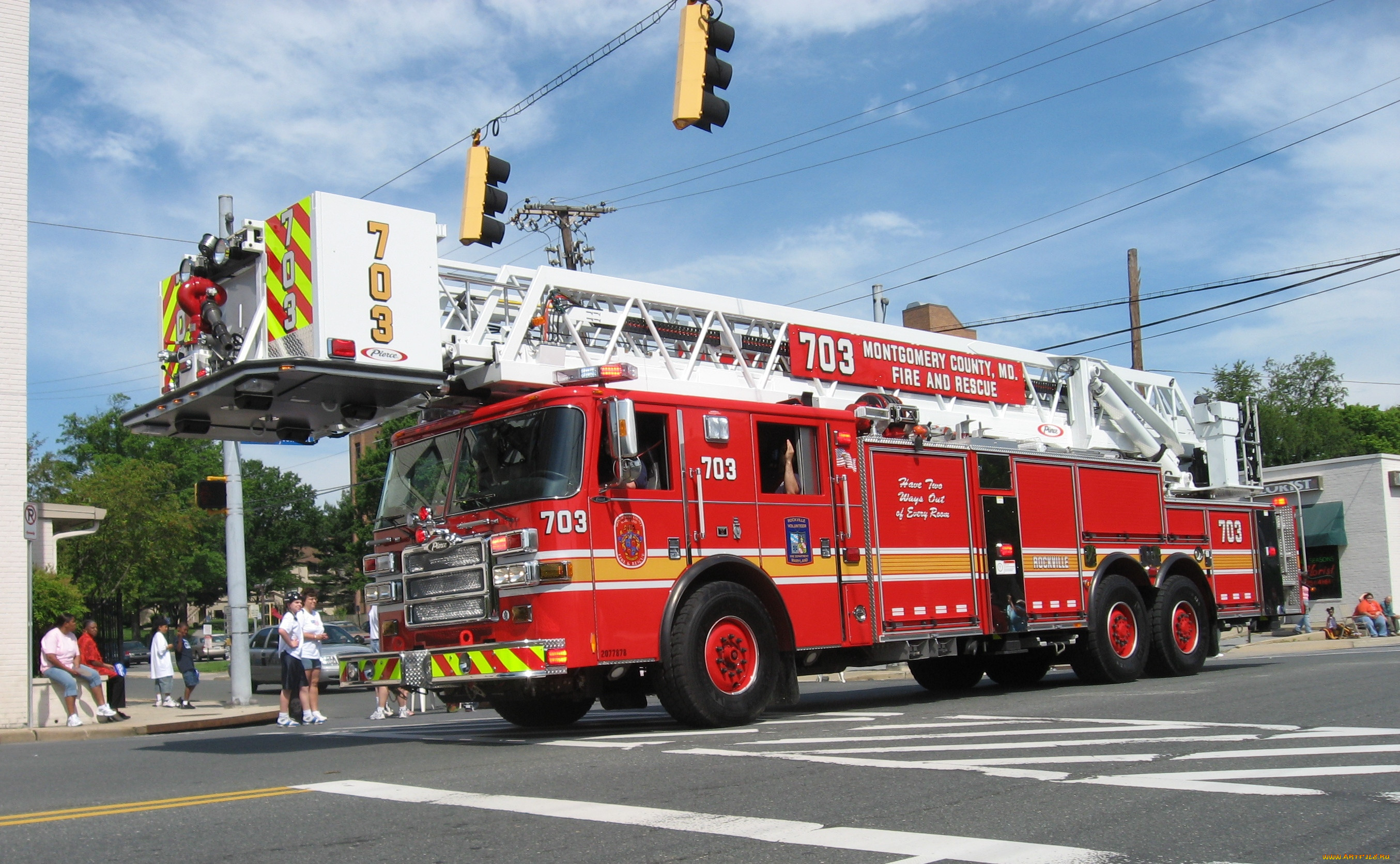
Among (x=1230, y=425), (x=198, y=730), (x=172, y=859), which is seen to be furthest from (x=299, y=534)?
(x=172, y=859)

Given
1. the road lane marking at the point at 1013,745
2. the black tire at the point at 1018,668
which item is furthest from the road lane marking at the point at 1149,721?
the black tire at the point at 1018,668

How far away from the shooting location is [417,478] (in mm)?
10141

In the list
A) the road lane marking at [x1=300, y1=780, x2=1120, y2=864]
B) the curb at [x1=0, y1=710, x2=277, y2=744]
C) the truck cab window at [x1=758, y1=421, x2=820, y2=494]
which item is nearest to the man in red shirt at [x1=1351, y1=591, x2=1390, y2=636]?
the truck cab window at [x1=758, y1=421, x2=820, y2=494]

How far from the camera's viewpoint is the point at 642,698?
995cm

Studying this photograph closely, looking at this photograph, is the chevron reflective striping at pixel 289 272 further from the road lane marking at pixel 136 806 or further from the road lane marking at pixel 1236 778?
the road lane marking at pixel 1236 778

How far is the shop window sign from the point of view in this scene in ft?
107

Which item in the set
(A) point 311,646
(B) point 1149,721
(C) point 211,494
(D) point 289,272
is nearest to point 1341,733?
(B) point 1149,721

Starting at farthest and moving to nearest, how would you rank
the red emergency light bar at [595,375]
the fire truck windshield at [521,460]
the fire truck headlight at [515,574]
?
the red emergency light bar at [595,375], the fire truck windshield at [521,460], the fire truck headlight at [515,574]

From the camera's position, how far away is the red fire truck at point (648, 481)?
8633mm

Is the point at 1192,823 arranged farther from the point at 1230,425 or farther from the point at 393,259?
the point at 1230,425

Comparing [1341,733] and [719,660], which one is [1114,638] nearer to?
[1341,733]

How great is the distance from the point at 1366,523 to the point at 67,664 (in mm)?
30776

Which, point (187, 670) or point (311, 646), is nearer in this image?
point (311, 646)

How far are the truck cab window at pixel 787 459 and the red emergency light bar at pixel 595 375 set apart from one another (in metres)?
1.53
